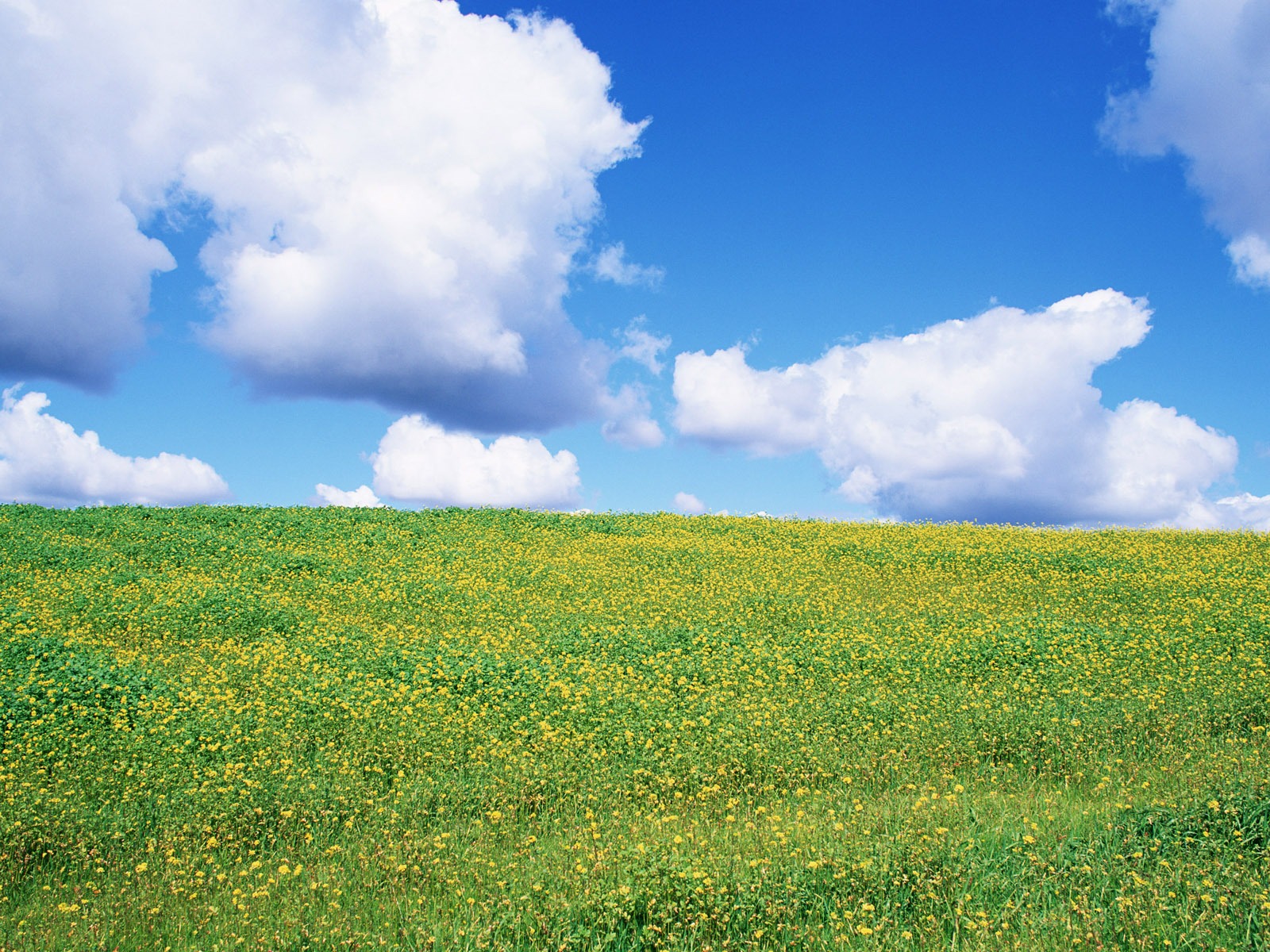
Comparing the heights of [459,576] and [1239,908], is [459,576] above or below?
above

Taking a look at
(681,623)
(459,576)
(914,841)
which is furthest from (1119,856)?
(459,576)

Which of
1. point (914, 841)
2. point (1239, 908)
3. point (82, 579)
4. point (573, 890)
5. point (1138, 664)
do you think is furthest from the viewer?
point (82, 579)

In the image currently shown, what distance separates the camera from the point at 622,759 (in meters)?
11.0

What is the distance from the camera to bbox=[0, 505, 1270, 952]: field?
6488 mm

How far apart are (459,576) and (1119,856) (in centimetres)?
1945

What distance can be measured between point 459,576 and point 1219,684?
19070 mm

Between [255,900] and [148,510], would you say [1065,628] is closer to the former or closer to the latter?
[255,900]

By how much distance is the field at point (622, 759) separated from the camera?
21.3 feet

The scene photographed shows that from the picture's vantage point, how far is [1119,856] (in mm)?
7109

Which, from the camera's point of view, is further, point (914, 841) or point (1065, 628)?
point (1065, 628)

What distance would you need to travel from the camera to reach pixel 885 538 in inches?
1232

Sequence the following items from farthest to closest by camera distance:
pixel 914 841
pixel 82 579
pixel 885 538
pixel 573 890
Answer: pixel 885 538, pixel 82 579, pixel 914 841, pixel 573 890

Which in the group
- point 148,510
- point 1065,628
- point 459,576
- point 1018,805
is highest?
point 148,510

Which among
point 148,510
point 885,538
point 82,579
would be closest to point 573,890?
point 82,579
